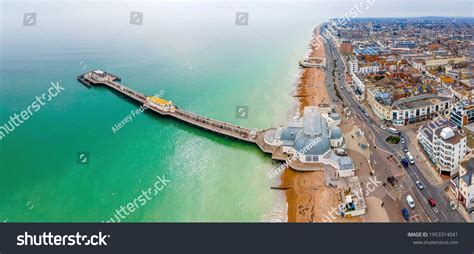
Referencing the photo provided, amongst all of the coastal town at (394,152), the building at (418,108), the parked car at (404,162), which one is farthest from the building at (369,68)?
the parked car at (404,162)

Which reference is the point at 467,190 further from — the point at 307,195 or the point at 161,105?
the point at 161,105

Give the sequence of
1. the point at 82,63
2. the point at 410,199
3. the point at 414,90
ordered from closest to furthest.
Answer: the point at 410,199 → the point at 414,90 → the point at 82,63

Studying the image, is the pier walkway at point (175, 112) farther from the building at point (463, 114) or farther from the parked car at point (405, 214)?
the building at point (463, 114)

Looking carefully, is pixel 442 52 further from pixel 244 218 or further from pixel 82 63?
pixel 82 63

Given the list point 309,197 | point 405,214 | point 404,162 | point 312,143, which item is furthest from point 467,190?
point 312,143

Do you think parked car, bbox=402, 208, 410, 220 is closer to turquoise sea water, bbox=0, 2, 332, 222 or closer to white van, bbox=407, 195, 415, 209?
white van, bbox=407, 195, 415, 209

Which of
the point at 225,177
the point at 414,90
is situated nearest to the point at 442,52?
the point at 414,90
